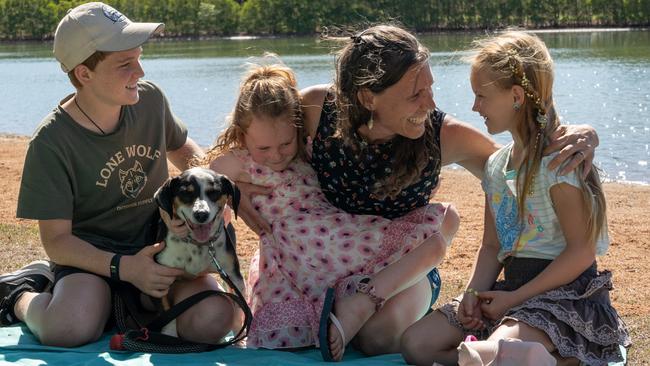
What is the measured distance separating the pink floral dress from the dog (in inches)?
8.4

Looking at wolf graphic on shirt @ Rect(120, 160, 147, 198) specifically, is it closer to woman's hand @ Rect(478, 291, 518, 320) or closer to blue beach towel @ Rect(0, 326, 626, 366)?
blue beach towel @ Rect(0, 326, 626, 366)

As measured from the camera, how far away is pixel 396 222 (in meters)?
4.82

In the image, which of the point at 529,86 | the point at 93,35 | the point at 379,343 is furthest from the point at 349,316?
the point at 93,35

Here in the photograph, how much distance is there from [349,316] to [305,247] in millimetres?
548

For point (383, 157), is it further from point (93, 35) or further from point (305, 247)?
point (93, 35)

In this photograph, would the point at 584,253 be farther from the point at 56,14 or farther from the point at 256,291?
the point at 56,14

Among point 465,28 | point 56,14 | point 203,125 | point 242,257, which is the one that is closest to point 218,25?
point 56,14

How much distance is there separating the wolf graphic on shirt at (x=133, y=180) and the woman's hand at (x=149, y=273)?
0.48 metres

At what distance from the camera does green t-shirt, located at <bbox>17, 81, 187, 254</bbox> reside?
4766 millimetres

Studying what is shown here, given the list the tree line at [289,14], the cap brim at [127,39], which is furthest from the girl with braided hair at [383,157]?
the tree line at [289,14]

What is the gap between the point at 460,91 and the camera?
92.0ft

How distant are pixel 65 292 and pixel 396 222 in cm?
173

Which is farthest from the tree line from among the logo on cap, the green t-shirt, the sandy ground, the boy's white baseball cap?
the boy's white baseball cap

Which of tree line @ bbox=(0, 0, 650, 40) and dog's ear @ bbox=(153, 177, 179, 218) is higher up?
dog's ear @ bbox=(153, 177, 179, 218)
